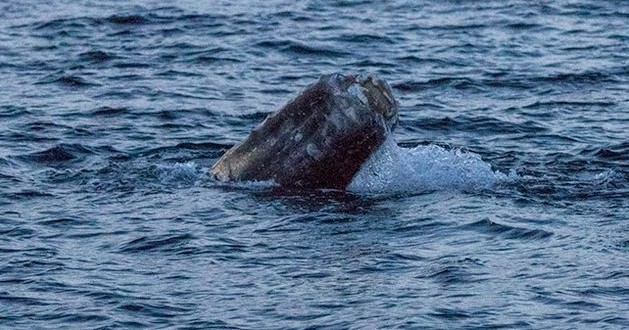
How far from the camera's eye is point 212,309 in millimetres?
12070

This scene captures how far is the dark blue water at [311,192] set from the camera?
40.1 ft

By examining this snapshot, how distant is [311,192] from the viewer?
50.4 ft

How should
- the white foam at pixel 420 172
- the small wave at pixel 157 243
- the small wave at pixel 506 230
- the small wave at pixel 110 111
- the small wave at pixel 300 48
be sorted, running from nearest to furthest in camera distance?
the small wave at pixel 157 243, the small wave at pixel 506 230, the white foam at pixel 420 172, the small wave at pixel 110 111, the small wave at pixel 300 48

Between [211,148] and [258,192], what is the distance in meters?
2.50

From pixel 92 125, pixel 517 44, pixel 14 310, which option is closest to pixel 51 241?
pixel 14 310

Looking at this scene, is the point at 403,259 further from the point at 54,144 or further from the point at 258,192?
the point at 54,144

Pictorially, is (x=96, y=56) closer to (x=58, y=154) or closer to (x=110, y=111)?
(x=110, y=111)

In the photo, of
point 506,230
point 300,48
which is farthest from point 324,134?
point 300,48

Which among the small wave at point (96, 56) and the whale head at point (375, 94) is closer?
the whale head at point (375, 94)

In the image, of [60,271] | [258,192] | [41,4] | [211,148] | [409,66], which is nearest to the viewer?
[60,271]

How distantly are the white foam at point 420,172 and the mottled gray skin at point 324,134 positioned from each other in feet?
0.45

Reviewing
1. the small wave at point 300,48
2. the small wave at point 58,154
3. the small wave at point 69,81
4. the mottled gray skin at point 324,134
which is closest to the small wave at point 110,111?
the small wave at point 69,81

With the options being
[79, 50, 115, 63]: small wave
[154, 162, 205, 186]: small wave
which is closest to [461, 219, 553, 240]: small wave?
[154, 162, 205, 186]: small wave

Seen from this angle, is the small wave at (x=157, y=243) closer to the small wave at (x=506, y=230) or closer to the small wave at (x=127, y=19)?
the small wave at (x=506, y=230)
